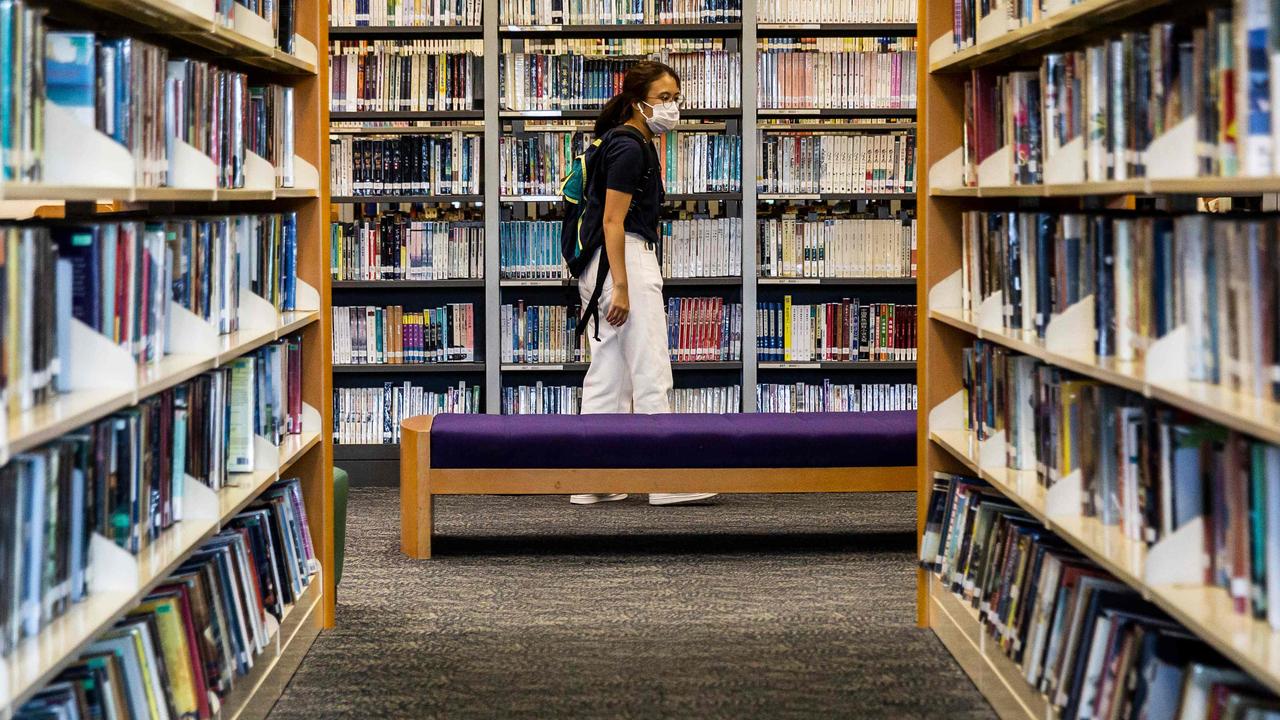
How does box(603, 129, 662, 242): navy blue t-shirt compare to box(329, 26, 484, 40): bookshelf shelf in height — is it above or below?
below

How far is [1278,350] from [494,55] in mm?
4544

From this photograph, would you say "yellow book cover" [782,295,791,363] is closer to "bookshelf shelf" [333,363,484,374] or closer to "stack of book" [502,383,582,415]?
"stack of book" [502,383,582,415]

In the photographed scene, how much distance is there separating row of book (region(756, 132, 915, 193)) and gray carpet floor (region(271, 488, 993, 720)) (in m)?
1.43

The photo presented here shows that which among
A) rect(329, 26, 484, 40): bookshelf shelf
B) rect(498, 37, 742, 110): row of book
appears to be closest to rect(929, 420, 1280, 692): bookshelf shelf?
rect(498, 37, 742, 110): row of book

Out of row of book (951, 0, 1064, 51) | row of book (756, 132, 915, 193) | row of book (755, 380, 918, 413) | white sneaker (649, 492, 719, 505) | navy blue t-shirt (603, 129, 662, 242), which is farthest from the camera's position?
row of book (755, 380, 918, 413)

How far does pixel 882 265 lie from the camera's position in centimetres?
632

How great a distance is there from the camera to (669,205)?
256 inches

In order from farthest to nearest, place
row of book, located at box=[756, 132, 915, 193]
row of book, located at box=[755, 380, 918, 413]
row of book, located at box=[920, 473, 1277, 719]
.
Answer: row of book, located at box=[755, 380, 918, 413], row of book, located at box=[756, 132, 915, 193], row of book, located at box=[920, 473, 1277, 719]

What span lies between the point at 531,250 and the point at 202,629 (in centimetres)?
364

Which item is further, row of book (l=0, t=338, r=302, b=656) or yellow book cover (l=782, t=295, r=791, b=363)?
yellow book cover (l=782, t=295, r=791, b=363)

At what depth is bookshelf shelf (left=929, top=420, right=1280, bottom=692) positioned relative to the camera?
1.87 metres

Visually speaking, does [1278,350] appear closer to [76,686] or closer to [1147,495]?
[1147,495]

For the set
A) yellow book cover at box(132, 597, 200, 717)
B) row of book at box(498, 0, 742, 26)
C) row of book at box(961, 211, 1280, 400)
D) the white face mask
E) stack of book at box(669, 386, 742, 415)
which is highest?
row of book at box(498, 0, 742, 26)

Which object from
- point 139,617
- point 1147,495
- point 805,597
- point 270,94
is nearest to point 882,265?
point 805,597
